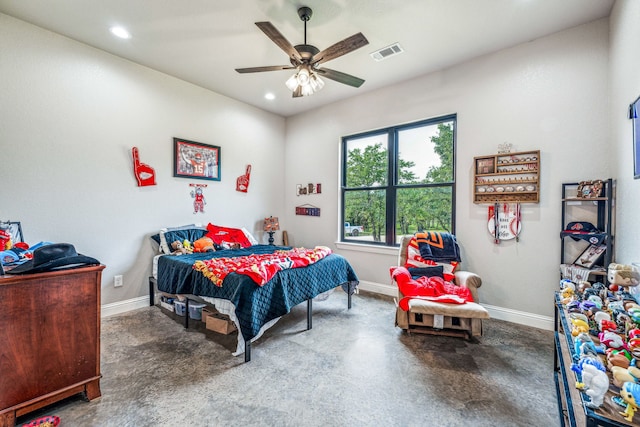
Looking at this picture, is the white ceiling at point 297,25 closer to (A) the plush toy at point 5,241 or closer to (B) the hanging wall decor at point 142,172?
(B) the hanging wall decor at point 142,172

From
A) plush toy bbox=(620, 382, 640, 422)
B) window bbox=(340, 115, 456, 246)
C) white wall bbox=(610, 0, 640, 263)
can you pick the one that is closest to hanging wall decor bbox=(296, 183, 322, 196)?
window bbox=(340, 115, 456, 246)

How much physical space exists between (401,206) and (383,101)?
1575mm

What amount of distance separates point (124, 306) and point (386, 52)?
429cm

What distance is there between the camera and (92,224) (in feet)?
9.96

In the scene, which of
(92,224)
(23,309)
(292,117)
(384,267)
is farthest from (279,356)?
(292,117)

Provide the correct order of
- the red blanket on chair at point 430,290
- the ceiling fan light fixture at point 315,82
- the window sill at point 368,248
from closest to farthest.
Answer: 1. the ceiling fan light fixture at point 315,82
2. the red blanket on chair at point 430,290
3. the window sill at point 368,248

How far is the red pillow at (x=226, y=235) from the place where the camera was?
3.78 metres

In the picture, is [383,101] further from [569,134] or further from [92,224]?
[92,224]

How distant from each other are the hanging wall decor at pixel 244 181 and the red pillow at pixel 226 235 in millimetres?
819

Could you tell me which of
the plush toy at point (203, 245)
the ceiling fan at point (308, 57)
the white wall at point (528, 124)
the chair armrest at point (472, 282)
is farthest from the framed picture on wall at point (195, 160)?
the chair armrest at point (472, 282)

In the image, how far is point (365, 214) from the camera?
4.29 meters

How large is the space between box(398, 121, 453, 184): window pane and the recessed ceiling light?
11.2ft

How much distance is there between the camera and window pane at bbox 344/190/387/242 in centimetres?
412

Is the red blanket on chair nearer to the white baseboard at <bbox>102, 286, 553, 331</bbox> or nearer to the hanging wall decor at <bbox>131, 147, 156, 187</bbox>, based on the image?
the white baseboard at <bbox>102, 286, 553, 331</bbox>
